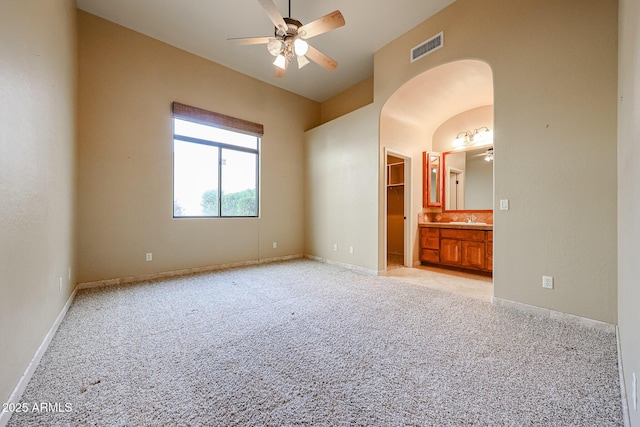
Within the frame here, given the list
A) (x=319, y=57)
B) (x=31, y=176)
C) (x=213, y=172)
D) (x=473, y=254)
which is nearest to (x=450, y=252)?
(x=473, y=254)

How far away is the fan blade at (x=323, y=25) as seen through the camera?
2.41 m

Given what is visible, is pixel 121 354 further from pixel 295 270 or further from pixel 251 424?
pixel 295 270

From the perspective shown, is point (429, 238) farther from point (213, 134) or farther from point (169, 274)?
point (169, 274)

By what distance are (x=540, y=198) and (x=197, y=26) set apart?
4.86m

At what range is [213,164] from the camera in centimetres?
452

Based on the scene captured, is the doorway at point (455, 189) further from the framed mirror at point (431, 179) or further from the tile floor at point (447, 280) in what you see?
the tile floor at point (447, 280)

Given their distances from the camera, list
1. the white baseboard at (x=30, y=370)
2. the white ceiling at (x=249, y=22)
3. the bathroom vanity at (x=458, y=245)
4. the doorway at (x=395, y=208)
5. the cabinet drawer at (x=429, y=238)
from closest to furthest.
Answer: the white baseboard at (x=30, y=370) → the white ceiling at (x=249, y=22) → the bathroom vanity at (x=458, y=245) → the cabinet drawer at (x=429, y=238) → the doorway at (x=395, y=208)

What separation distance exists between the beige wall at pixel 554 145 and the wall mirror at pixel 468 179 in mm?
2118

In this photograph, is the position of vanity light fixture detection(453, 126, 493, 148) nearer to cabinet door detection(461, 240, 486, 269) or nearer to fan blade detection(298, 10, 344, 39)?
cabinet door detection(461, 240, 486, 269)

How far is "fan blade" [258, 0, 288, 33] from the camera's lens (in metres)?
2.25

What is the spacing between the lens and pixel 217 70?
14.6ft

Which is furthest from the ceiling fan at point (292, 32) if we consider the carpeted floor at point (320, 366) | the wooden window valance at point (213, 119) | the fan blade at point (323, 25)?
the carpeted floor at point (320, 366)

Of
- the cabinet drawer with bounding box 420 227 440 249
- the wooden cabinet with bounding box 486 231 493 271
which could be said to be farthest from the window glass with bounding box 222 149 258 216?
the wooden cabinet with bounding box 486 231 493 271

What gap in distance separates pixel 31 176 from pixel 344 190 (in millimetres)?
3938
